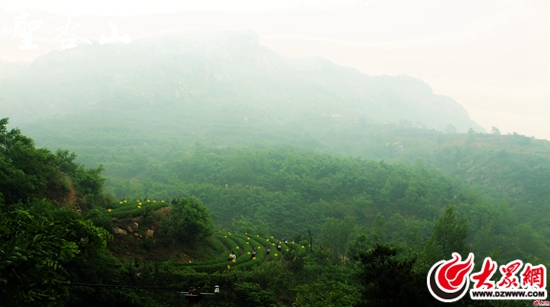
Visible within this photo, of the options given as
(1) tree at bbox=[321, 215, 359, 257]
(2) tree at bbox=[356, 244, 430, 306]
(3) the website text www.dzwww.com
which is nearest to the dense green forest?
(2) tree at bbox=[356, 244, 430, 306]

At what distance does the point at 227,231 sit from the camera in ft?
155

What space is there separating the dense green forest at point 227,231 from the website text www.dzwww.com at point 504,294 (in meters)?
0.45

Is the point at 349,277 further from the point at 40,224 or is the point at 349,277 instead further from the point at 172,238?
the point at 40,224

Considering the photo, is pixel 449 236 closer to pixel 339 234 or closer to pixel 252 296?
pixel 339 234

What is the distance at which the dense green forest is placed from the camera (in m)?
9.48

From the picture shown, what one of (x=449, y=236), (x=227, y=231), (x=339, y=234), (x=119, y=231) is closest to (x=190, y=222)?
(x=119, y=231)

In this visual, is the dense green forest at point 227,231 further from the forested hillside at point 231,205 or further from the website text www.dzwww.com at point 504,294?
the website text www.dzwww.com at point 504,294

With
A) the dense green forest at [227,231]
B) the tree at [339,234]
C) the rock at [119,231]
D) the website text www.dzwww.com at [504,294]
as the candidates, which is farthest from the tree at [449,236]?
the rock at [119,231]

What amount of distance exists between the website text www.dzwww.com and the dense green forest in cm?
45

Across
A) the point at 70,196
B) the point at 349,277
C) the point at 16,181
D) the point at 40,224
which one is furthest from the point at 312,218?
the point at 40,224

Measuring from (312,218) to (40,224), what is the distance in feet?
230

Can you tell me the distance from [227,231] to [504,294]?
125 ft

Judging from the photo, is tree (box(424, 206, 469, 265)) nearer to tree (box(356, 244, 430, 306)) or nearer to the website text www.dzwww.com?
the website text www.dzwww.com

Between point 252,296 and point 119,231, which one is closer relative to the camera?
point 252,296
